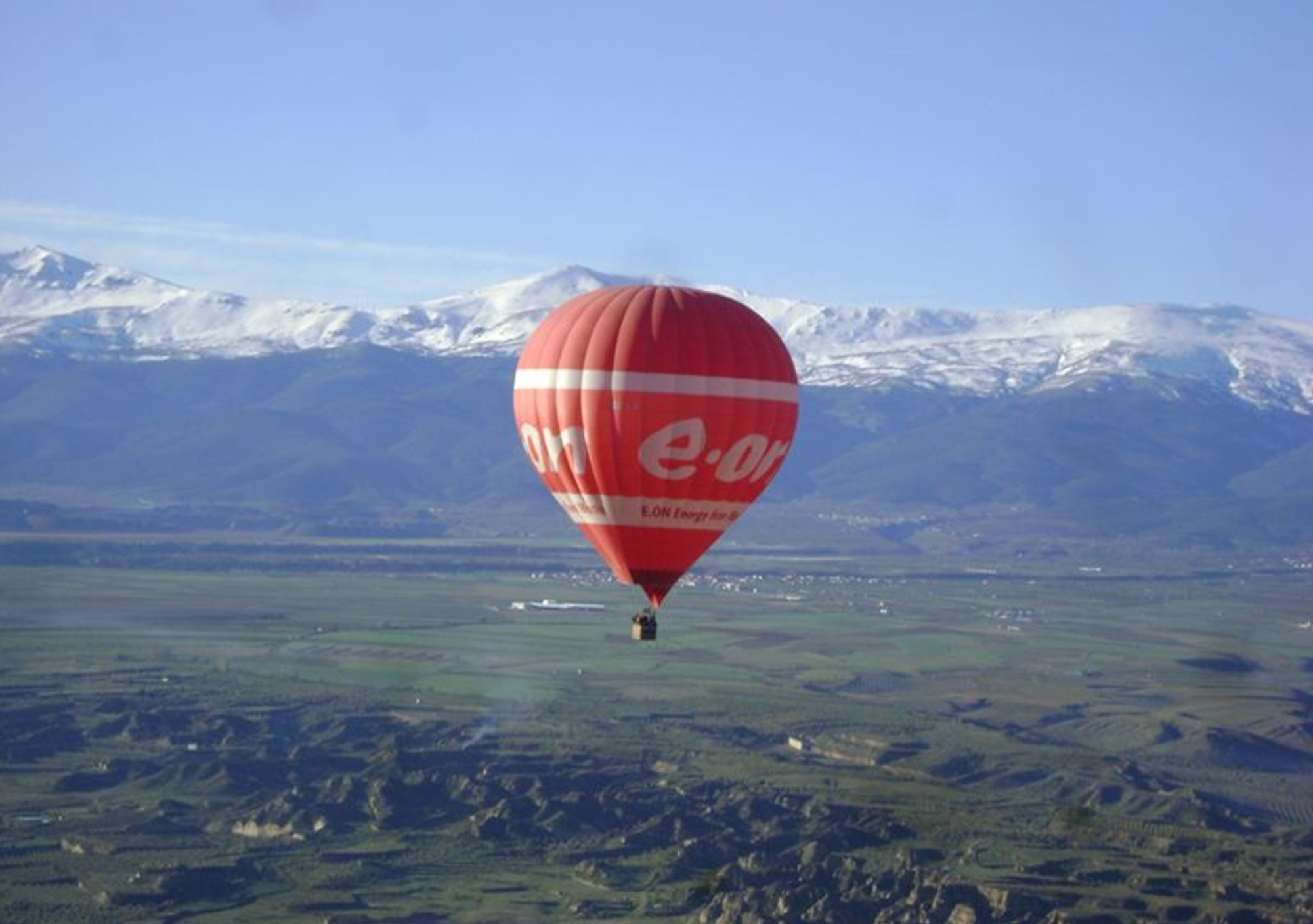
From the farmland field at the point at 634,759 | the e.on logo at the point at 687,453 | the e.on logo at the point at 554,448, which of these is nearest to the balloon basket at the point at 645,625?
the e.on logo at the point at 687,453

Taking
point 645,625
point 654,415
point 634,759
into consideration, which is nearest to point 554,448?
point 654,415

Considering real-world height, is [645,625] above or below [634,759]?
above

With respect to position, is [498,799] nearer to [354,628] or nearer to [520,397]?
[520,397]

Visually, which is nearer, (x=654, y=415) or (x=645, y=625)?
(x=645, y=625)

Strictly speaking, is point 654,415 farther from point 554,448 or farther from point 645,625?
point 645,625

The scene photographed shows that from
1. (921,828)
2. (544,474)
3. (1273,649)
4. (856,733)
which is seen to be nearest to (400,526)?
(1273,649)

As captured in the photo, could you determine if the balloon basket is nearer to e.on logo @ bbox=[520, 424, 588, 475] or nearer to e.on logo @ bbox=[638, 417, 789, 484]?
e.on logo @ bbox=[638, 417, 789, 484]
